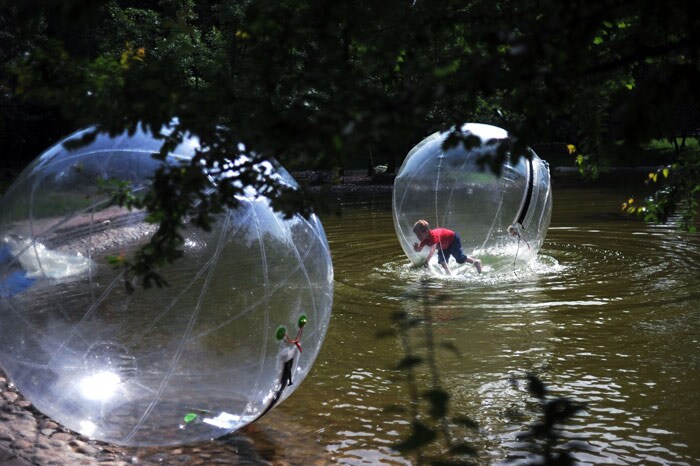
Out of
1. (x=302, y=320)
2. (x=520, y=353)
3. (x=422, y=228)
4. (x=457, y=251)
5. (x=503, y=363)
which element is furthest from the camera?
(x=422, y=228)

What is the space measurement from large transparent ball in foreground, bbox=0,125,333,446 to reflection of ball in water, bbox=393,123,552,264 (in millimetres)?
6027

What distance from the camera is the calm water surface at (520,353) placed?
5.77 meters

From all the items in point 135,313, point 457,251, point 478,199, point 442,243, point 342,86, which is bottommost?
point 457,251

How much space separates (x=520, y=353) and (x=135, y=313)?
13.5ft

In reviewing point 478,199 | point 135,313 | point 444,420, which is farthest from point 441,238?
point 135,313

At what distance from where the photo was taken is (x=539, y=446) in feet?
18.2

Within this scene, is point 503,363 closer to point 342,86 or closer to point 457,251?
point 457,251

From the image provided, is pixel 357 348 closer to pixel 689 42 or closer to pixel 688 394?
pixel 688 394

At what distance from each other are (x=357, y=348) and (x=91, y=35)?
3256 cm

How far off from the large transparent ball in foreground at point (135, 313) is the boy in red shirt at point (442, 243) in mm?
6089

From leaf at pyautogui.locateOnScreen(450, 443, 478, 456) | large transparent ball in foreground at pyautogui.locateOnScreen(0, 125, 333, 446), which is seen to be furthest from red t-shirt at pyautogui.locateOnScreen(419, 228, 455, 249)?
large transparent ball in foreground at pyautogui.locateOnScreen(0, 125, 333, 446)

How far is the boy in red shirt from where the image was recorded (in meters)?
11.3

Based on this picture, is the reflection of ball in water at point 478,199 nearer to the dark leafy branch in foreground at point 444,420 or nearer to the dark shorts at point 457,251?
the dark shorts at point 457,251

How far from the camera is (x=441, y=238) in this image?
11.4 metres
